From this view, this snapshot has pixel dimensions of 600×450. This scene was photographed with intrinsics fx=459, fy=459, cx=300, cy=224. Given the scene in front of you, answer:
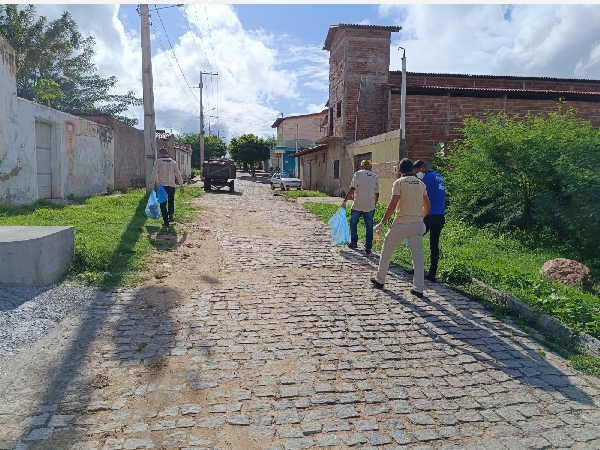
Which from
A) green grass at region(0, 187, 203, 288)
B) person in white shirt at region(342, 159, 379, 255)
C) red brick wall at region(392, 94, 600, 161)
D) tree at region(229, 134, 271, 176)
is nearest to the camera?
green grass at region(0, 187, 203, 288)

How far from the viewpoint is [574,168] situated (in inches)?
344

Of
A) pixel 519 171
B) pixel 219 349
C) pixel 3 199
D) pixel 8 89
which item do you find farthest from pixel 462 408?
pixel 8 89

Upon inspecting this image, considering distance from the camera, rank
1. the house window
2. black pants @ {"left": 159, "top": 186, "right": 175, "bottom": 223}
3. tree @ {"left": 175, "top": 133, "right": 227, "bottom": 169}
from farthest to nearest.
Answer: tree @ {"left": 175, "top": 133, "right": 227, "bottom": 169} → the house window → black pants @ {"left": 159, "top": 186, "right": 175, "bottom": 223}

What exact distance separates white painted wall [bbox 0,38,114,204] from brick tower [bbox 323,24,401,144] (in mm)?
10997

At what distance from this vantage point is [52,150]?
44.7 feet

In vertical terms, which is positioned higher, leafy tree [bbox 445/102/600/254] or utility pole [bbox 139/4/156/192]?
utility pole [bbox 139/4/156/192]

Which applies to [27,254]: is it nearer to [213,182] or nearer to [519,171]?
[519,171]

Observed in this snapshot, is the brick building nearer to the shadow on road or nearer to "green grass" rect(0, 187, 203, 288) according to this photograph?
"green grass" rect(0, 187, 203, 288)

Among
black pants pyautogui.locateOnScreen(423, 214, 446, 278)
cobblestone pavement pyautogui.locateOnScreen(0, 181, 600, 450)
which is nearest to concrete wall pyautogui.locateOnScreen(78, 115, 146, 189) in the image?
cobblestone pavement pyautogui.locateOnScreen(0, 181, 600, 450)

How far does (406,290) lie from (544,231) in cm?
494

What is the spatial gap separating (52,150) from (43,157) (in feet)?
1.25

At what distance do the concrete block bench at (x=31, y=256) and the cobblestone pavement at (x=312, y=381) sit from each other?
31.2 inches

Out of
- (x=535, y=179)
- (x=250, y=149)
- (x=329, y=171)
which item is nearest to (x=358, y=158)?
(x=329, y=171)

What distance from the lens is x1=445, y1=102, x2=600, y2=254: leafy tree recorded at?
8.54m
